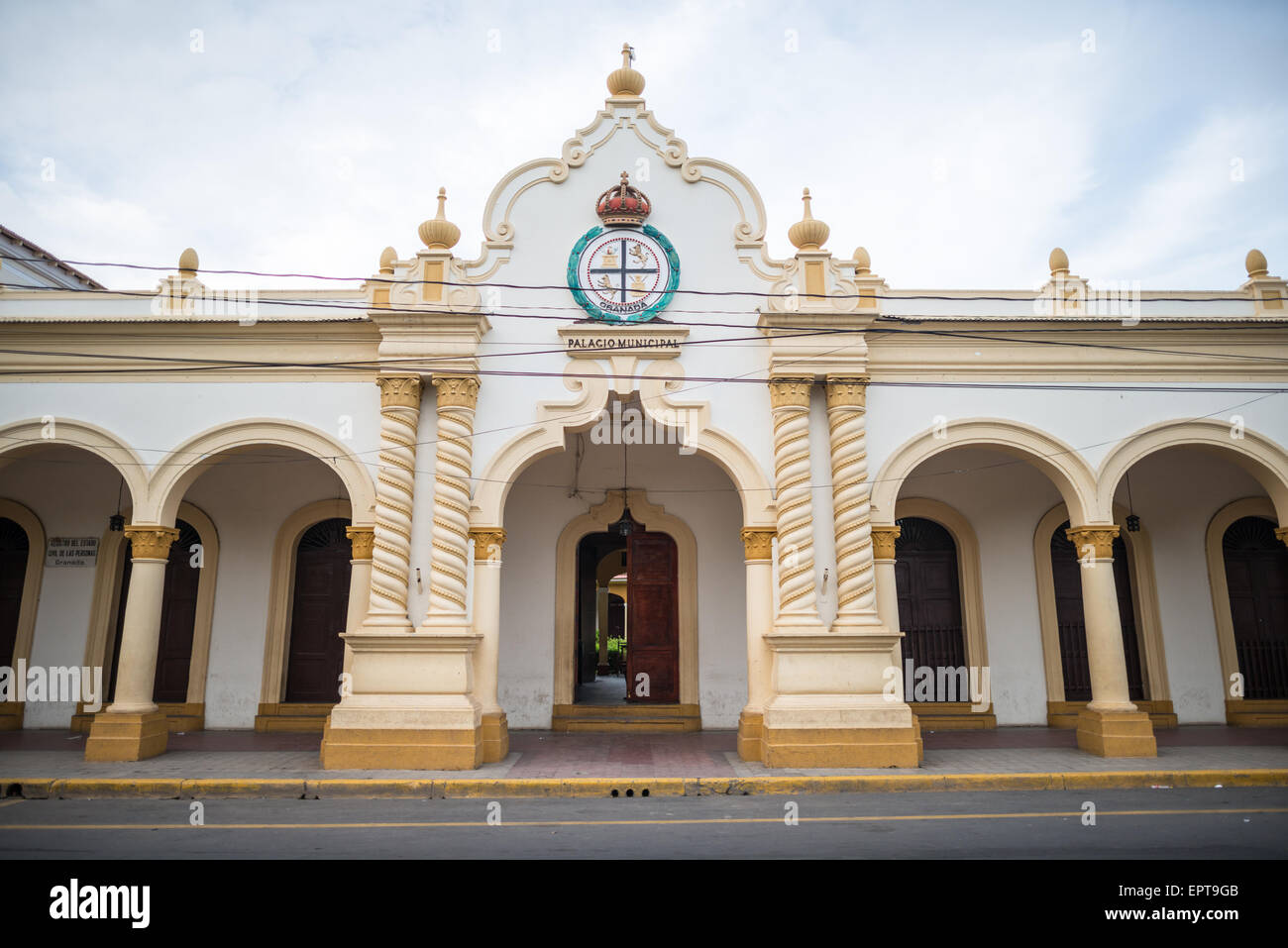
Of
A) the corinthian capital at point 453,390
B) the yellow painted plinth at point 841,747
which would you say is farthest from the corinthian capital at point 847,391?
the corinthian capital at point 453,390

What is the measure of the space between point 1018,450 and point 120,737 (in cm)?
1145

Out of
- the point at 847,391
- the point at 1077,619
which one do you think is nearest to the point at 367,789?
the point at 847,391

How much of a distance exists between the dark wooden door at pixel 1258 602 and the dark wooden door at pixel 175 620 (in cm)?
1577

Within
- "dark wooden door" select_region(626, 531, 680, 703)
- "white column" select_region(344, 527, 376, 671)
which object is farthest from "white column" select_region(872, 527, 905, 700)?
"white column" select_region(344, 527, 376, 671)

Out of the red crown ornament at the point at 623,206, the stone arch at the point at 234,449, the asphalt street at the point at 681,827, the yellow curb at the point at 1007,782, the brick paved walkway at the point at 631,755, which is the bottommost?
the asphalt street at the point at 681,827

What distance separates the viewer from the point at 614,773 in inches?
332

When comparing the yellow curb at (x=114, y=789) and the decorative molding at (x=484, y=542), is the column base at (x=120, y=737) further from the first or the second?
the decorative molding at (x=484, y=542)

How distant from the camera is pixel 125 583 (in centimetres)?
1223

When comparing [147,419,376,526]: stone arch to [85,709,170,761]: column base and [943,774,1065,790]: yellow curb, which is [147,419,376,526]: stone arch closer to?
[85,709,170,761]: column base

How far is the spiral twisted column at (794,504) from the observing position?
9.41 m

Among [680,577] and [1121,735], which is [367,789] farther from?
[1121,735]

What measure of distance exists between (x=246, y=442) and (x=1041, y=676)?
11664mm

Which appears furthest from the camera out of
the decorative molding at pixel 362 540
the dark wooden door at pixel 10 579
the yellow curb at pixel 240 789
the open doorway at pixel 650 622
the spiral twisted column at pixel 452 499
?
the open doorway at pixel 650 622
